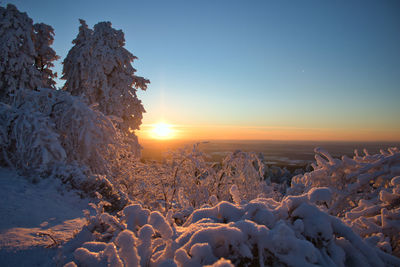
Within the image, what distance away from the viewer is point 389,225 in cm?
147

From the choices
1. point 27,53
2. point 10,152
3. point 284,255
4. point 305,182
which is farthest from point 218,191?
point 27,53

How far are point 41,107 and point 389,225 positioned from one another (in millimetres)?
9148

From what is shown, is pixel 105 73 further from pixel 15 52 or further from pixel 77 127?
pixel 77 127

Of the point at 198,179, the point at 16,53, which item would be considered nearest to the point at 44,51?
the point at 16,53

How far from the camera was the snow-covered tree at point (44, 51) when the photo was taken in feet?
46.2

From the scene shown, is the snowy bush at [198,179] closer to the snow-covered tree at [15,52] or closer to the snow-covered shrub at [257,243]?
the snow-covered shrub at [257,243]

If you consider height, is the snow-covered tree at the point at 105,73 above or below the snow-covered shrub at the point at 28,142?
above

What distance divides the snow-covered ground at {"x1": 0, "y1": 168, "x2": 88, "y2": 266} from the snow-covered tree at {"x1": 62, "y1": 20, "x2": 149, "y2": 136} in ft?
26.1

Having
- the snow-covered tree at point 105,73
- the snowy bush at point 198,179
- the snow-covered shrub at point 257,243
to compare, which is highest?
the snow-covered tree at point 105,73

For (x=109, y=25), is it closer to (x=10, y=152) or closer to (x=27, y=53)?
(x=27, y=53)

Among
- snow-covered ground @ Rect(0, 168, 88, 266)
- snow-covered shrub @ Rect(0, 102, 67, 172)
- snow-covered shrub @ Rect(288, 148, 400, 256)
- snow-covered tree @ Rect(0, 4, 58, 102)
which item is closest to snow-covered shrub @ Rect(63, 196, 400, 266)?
snow-covered shrub @ Rect(288, 148, 400, 256)

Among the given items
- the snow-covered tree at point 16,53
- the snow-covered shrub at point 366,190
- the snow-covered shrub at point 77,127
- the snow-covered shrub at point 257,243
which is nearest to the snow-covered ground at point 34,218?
the snow-covered shrub at point 257,243

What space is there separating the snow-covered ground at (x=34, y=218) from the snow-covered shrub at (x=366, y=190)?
258 centimetres

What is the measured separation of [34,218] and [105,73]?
11.6m
